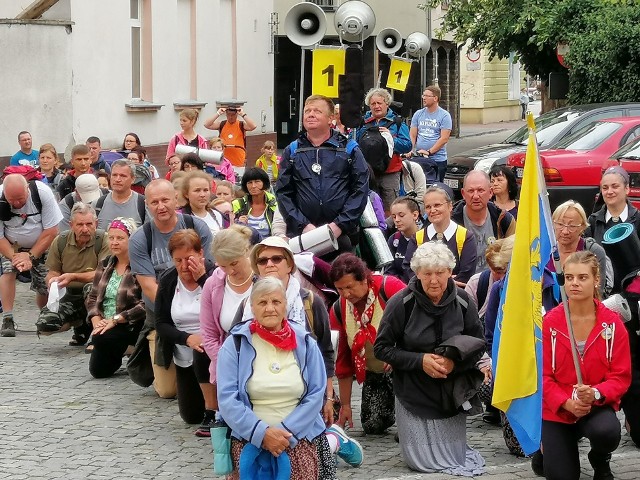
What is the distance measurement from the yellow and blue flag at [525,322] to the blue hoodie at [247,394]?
102 cm

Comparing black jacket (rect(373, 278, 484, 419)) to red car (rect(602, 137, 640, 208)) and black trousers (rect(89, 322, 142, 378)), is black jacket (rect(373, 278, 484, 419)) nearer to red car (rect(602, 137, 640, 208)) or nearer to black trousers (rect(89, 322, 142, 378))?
black trousers (rect(89, 322, 142, 378))

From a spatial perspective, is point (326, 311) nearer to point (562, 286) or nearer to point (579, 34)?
point (562, 286)

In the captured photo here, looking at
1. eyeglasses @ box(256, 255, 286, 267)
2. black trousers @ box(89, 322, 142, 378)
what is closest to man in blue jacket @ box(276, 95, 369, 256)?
black trousers @ box(89, 322, 142, 378)

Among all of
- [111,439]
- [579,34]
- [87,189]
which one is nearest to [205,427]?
[111,439]

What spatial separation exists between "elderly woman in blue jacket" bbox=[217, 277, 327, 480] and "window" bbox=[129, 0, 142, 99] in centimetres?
1805

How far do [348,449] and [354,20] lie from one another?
11025mm

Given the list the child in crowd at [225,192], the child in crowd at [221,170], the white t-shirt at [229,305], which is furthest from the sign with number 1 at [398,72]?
the white t-shirt at [229,305]

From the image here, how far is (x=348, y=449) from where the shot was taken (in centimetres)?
823

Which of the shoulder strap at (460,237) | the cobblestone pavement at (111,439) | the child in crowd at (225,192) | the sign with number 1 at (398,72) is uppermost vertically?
the sign with number 1 at (398,72)

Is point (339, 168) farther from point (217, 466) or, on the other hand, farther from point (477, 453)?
point (217, 466)

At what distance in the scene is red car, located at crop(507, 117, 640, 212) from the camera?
1858cm

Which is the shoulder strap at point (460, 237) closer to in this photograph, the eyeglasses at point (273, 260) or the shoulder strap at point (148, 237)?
the shoulder strap at point (148, 237)

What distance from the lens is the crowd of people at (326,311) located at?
745 centimetres

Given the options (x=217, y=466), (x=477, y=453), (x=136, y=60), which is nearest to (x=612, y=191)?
(x=477, y=453)
